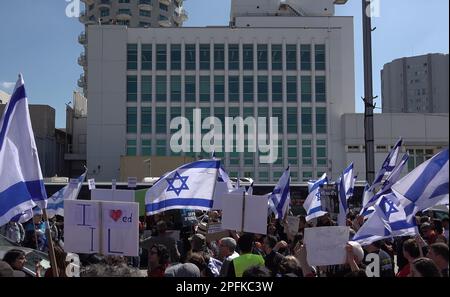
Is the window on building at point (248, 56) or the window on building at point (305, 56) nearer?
the window on building at point (248, 56)

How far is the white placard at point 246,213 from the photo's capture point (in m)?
8.09

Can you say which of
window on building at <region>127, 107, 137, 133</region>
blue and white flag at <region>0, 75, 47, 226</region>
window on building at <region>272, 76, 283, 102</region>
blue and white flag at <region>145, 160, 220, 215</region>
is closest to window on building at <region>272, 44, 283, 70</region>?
window on building at <region>272, 76, 283, 102</region>

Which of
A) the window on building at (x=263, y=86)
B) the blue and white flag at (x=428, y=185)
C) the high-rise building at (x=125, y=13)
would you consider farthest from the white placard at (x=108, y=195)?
the high-rise building at (x=125, y=13)

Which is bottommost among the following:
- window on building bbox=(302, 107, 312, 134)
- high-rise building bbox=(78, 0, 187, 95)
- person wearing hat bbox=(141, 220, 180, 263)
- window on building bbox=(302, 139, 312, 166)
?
person wearing hat bbox=(141, 220, 180, 263)

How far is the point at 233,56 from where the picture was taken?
191ft

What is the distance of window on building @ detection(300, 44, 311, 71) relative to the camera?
5847 centimetres

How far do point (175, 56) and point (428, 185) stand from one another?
54.2 meters

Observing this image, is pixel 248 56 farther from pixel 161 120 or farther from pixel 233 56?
pixel 161 120

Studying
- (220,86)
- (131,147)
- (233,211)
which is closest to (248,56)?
(220,86)

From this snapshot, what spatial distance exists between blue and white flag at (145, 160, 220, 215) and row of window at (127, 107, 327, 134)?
48.4m

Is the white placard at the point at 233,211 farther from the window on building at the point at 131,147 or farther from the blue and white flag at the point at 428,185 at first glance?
the window on building at the point at 131,147

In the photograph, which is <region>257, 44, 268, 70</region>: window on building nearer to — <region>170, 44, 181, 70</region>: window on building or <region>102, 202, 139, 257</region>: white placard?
<region>170, 44, 181, 70</region>: window on building
